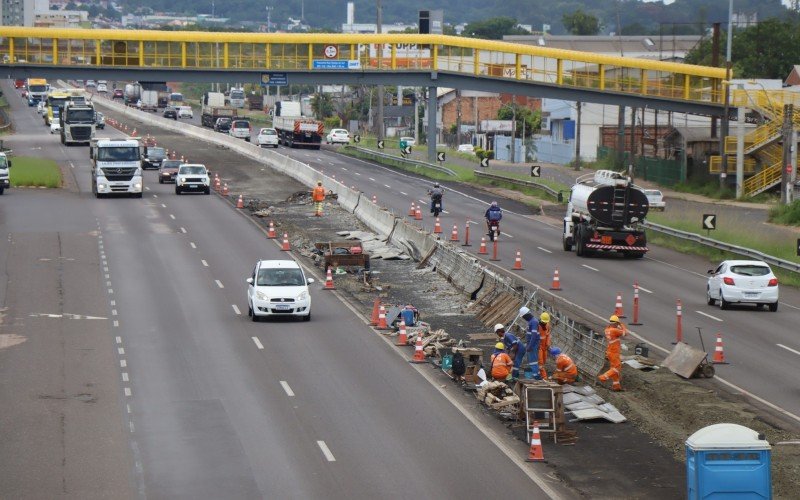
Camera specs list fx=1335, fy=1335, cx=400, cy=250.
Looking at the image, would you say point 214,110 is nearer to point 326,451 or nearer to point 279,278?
point 279,278

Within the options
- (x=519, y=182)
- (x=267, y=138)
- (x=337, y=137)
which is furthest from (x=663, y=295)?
(x=337, y=137)

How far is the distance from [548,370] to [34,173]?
49.2 meters

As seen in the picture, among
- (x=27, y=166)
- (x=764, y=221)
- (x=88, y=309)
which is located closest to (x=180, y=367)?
(x=88, y=309)

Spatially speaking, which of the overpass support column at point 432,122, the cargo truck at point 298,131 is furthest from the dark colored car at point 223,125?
the overpass support column at point 432,122

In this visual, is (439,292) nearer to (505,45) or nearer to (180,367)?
(180,367)

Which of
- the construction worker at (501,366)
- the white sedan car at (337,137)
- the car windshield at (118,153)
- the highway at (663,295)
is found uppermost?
the car windshield at (118,153)

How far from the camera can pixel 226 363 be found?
3030 centimetres

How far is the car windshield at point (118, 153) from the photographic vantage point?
6334 cm

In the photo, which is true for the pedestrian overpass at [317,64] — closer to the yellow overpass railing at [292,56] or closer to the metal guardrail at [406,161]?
the yellow overpass railing at [292,56]

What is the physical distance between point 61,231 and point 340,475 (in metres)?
34.7

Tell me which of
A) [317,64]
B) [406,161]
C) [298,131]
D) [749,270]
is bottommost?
[406,161]

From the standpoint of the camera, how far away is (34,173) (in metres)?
72.9

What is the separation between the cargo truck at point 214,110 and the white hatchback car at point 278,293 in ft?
294

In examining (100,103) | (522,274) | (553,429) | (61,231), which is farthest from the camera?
(100,103)
